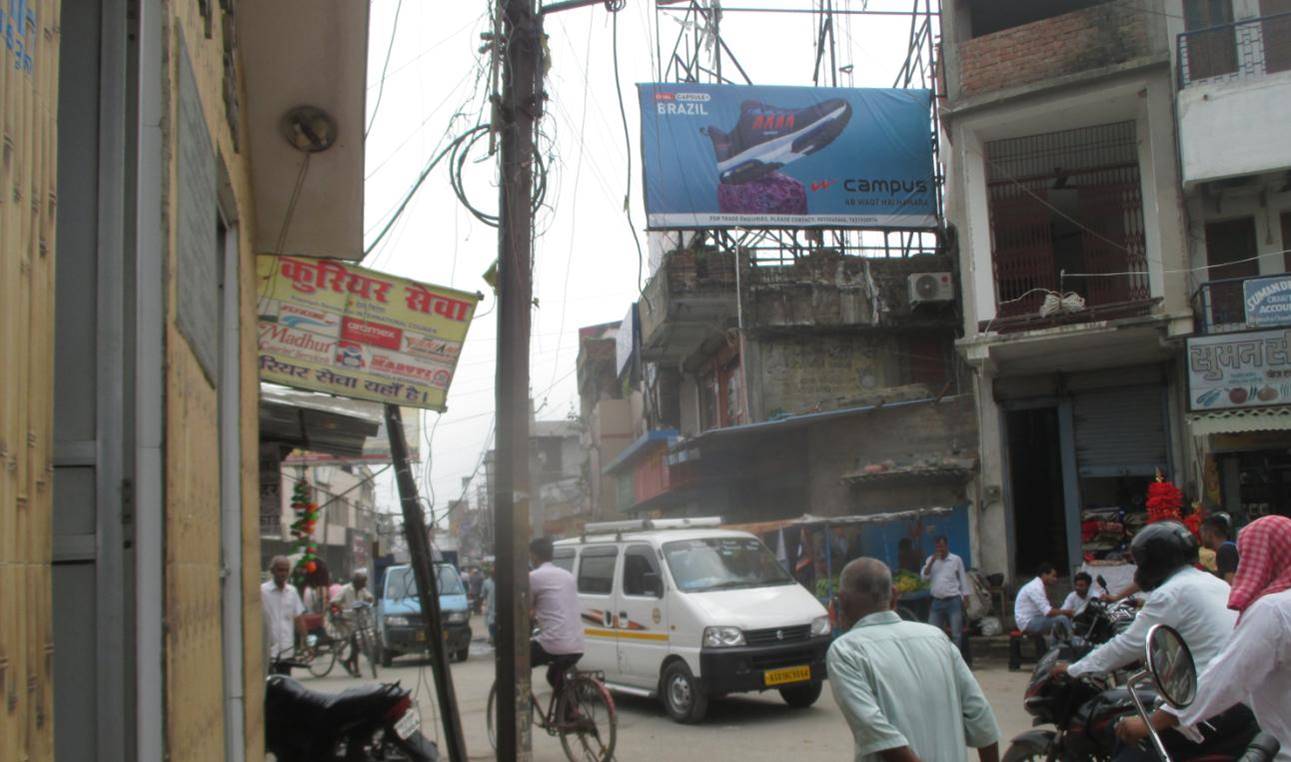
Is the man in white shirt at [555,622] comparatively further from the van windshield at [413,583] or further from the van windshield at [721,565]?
the van windshield at [413,583]

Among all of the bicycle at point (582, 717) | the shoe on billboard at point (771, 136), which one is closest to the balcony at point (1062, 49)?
the shoe on billboard at point (771, 136)

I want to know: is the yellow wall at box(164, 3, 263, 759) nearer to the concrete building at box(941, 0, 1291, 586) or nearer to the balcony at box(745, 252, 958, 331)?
the concrete building at box(941, 0, 1291, 586)

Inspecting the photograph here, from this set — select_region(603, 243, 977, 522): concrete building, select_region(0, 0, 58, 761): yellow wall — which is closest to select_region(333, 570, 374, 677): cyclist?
select_region(603, 243, 977, 522): concrete building

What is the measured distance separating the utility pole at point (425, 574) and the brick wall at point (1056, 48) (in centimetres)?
1250

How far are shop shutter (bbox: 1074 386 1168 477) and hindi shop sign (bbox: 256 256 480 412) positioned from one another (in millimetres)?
12906

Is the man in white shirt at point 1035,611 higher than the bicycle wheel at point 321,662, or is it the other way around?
the man in white shirt at point 1035,611

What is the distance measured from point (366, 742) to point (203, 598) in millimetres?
3680

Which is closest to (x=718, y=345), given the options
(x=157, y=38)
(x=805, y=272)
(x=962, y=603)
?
Result: (x=805, y=272)

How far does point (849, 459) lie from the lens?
19.2 metres

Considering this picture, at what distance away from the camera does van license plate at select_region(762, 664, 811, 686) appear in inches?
432

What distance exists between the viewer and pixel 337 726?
6.55 metres

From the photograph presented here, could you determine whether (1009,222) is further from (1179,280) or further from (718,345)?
(718,345)

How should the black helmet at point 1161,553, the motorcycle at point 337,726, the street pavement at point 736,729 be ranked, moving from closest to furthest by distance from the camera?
the black helmet at point 1161,553
the motorcycle at point 337,726
the street pavement at point 736,729

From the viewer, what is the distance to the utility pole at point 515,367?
26.3 ft
